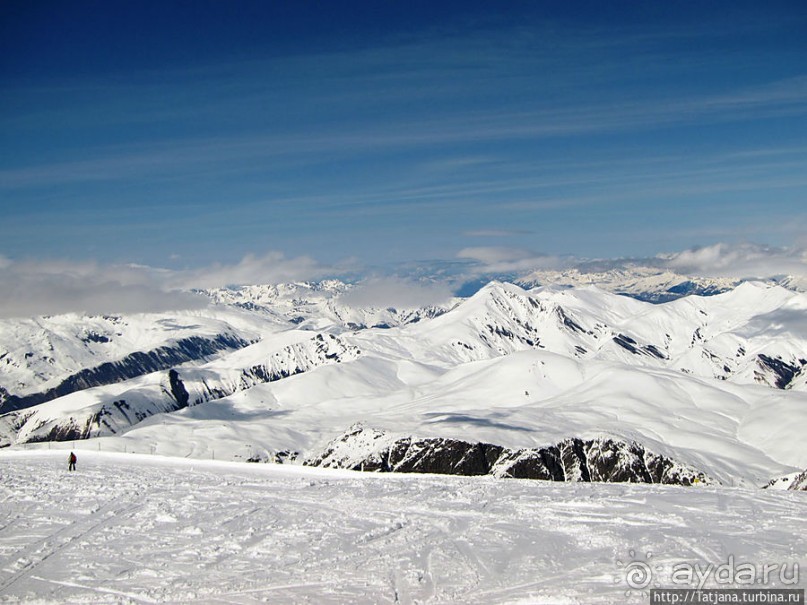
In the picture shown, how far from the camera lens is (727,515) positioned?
3744 centimetres

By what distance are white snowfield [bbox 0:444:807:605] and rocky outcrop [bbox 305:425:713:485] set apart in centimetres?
11219

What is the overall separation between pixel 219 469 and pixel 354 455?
374 ft

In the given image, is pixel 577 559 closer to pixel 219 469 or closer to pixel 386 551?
pixel 386 551

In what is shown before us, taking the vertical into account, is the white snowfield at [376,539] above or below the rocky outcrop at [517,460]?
above

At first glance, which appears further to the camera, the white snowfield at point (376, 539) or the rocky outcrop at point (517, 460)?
the rocky outcrop at point (517, 460)

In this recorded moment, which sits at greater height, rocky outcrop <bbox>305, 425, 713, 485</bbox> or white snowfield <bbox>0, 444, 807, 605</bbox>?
white snowfield <bbox>0, 444, 807, 605</bbox>

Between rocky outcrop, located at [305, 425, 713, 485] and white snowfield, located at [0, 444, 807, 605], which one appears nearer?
white snowfield, located at [0, 444, 807, 605]

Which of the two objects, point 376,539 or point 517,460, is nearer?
point 376,539

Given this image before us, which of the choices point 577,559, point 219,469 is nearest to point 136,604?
point 577,559

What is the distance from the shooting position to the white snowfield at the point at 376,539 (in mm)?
25797

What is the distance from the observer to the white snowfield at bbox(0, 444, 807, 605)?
25.8 meters

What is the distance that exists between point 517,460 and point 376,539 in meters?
134

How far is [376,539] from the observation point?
33125 mm

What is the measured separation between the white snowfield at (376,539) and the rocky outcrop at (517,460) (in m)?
112
